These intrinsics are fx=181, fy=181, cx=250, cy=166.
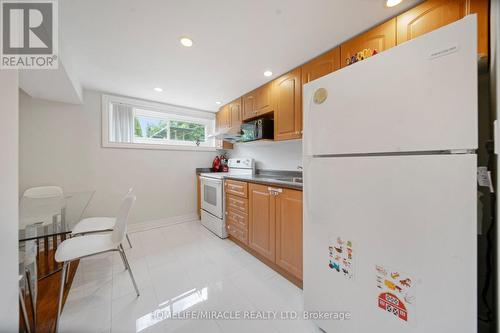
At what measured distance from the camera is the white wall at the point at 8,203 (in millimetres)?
663

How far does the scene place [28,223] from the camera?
4.15 feet

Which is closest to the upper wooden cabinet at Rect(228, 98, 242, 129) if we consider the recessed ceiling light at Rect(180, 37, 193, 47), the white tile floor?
the recessed ceiling light at Rect(180, 37, 193, 47)

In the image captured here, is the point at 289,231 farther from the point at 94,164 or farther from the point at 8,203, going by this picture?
the point at 94,164

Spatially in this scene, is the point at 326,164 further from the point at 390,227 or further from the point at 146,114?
the point at 146,114

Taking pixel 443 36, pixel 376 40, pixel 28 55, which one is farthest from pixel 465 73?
pixel 28 55

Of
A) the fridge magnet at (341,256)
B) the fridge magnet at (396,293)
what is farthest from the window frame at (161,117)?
the fridge magnet at (396,293)

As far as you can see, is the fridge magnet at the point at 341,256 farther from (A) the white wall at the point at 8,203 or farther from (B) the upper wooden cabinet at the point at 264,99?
(B) the upper wooden cabinet at the point at 264,99

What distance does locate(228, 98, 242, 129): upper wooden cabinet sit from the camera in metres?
2.85

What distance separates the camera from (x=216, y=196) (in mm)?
2723

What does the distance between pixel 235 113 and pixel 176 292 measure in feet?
7.98

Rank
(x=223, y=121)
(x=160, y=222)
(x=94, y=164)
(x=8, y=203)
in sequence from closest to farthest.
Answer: (x=8, y=203)
(x=94, y=164)
(x=160, y=222)
(x=223, y=121)
